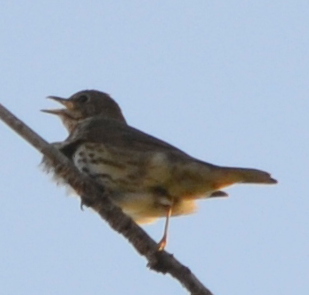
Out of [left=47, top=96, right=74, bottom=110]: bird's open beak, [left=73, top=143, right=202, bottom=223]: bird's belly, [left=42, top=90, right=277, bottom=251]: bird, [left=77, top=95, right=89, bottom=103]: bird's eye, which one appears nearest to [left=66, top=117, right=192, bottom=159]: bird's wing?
[left=42, top=90, right=277, bottom=251]: bird

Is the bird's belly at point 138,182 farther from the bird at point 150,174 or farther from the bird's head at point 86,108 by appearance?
the bird's head at point 86,108

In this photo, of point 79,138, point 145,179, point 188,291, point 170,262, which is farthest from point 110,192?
point 188,291

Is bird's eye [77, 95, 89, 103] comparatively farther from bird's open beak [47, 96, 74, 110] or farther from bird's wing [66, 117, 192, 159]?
bird's wing [66, 117, 192, 159]

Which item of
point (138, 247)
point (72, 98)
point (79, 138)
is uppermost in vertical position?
point (72, 98)

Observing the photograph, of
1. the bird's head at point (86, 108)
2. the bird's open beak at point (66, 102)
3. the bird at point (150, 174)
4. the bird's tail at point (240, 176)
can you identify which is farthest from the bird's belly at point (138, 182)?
the bird's open beak at point (66, 102)

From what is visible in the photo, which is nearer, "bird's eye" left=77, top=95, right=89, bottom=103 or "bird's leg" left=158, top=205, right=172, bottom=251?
"bird's leg" left=158, top=205, right=172, bottom=251

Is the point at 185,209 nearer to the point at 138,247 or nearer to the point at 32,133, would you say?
the point at 138,247
